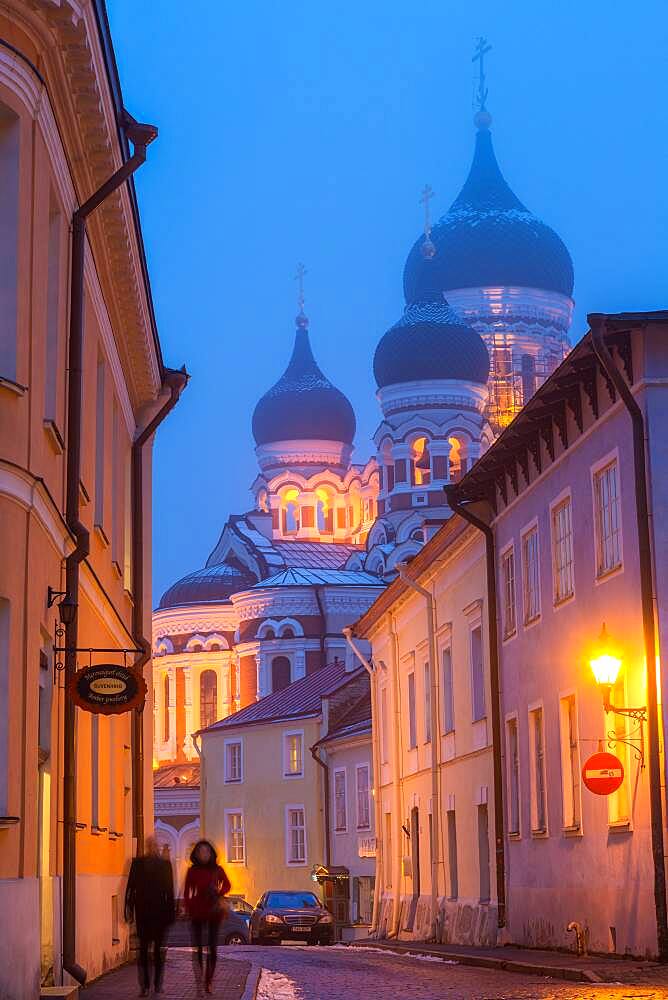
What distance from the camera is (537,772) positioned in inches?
995

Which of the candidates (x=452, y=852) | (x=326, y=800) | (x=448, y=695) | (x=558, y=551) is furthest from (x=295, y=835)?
(x=558, y=551)

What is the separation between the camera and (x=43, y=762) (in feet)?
48.8

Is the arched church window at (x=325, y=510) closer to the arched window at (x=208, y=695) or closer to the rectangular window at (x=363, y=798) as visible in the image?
the arched window at (x=208, y=695)

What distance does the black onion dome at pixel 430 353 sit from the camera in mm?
97250

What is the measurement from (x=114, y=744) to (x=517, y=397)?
8638 cm

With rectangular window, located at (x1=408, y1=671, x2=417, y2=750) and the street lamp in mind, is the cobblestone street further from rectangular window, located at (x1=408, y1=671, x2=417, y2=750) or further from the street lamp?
rectangular window, located at (x1=408, y1=671, x2=417, y2=750)

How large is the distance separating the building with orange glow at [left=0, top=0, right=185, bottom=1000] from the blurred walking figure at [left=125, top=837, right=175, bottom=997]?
2.38ft

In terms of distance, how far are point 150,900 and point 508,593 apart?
1352cm

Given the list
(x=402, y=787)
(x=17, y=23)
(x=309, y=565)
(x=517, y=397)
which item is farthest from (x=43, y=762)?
(x=517, y=397)

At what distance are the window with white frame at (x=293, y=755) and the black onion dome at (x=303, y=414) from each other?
56.2 metres

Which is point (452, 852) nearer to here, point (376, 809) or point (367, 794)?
point (376, 809)

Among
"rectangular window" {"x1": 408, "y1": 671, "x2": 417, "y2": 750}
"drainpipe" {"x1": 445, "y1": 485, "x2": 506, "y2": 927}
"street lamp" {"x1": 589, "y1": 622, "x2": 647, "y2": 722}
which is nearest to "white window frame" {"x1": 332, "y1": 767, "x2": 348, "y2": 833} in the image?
"rectangular window" {"x1": 408, "y1": 671, "x2": 417, "y2": 750}

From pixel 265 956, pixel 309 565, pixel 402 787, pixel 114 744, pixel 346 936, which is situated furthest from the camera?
pixel 309 565

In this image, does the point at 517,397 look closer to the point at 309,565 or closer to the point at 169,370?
the point at 309,565
